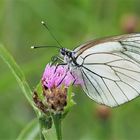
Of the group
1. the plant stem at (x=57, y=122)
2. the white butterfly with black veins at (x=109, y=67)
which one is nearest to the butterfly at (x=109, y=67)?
the white butterfly with black veins at (x=109, y=67)

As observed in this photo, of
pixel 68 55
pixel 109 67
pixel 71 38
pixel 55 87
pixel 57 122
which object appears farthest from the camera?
pixel 71 38

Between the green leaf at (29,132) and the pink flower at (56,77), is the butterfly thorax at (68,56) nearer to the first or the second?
the pink flower at (56,77)

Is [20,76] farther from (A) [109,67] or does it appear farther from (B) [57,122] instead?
(A) [109,67]

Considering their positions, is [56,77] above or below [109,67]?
above

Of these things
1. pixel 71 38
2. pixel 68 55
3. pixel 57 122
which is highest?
pixel 71 38

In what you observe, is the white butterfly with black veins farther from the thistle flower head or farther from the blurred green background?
the blurred green background

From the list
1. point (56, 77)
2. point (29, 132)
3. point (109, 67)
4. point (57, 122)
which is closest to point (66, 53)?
point (56, 77)

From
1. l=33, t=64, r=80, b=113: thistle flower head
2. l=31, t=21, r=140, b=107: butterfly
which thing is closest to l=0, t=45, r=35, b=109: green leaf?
l=33, t=64, r=80, b=113: thistle flower head
